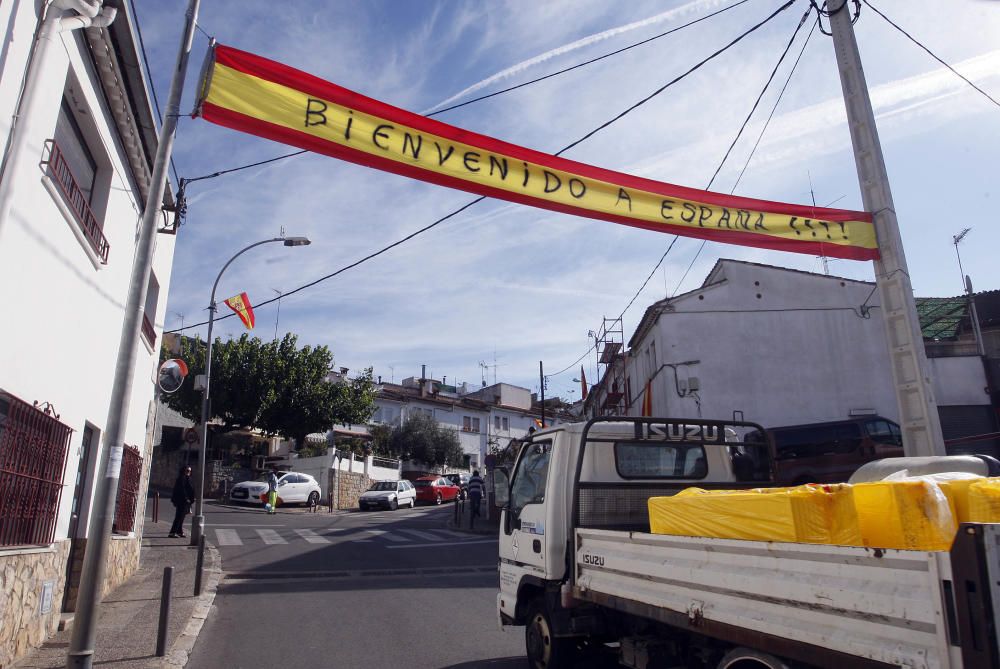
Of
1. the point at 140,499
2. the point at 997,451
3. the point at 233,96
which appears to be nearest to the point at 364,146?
the point at 233,96

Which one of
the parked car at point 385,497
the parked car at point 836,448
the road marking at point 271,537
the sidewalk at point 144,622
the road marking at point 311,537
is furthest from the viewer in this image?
the parked car at point 385,497

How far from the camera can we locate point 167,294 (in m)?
12.6

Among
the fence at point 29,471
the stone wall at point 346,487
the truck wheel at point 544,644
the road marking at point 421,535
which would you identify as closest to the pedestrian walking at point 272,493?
the stone wall at point 346,487

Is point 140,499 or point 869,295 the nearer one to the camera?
point 140,499

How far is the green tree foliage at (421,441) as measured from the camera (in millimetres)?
47531

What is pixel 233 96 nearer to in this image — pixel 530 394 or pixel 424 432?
pixel 424 432

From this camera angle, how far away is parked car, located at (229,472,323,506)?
27594 millimetres

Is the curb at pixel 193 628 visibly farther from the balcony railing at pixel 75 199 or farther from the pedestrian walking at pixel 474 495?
the pedestrian walking at pixel 474 495

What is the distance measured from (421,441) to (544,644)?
139 ft

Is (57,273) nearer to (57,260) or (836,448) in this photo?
(57,260)

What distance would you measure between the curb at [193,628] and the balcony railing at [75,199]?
4.43 metres

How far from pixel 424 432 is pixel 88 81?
4155 cm

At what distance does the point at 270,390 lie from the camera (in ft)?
115

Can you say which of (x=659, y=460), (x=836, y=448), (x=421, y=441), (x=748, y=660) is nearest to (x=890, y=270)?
(x=659, y=460)
